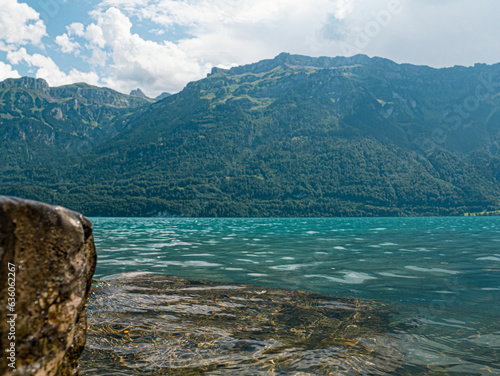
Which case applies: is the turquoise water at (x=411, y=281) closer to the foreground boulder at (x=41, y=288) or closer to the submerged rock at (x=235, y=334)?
the submerged rock at (x=235, y=334)

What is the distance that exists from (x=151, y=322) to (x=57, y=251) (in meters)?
6.12

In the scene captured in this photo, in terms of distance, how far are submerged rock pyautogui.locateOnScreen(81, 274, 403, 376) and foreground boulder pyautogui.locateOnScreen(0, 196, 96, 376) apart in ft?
9.67

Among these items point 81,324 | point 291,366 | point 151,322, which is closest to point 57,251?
point 81,324

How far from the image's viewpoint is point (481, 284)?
14.8m

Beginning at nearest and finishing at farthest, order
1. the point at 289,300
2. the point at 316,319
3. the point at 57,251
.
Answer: the point at 57,251 → the point at 316,319 → the point at 289,300

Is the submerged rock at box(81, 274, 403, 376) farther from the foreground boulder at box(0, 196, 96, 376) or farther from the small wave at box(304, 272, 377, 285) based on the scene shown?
the small wave at box(304, 272, 377, 285)

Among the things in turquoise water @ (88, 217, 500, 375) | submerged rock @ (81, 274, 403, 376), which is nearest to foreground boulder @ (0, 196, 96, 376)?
submerged rock @ (81, 274, 403, 376)

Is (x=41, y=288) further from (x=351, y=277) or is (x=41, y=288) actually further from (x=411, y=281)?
(x=411, y=281)

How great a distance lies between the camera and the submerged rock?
639 cm

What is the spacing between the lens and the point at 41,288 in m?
3.27

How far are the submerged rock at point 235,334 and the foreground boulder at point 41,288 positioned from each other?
116 inches

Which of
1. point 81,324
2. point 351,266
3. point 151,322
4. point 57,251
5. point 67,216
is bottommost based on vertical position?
point 351,266

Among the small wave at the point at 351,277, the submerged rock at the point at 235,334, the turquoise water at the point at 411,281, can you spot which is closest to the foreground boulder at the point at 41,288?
the submerged rock at the point at 235,334

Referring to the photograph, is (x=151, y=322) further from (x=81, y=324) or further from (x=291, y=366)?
(x=81, y=324)
